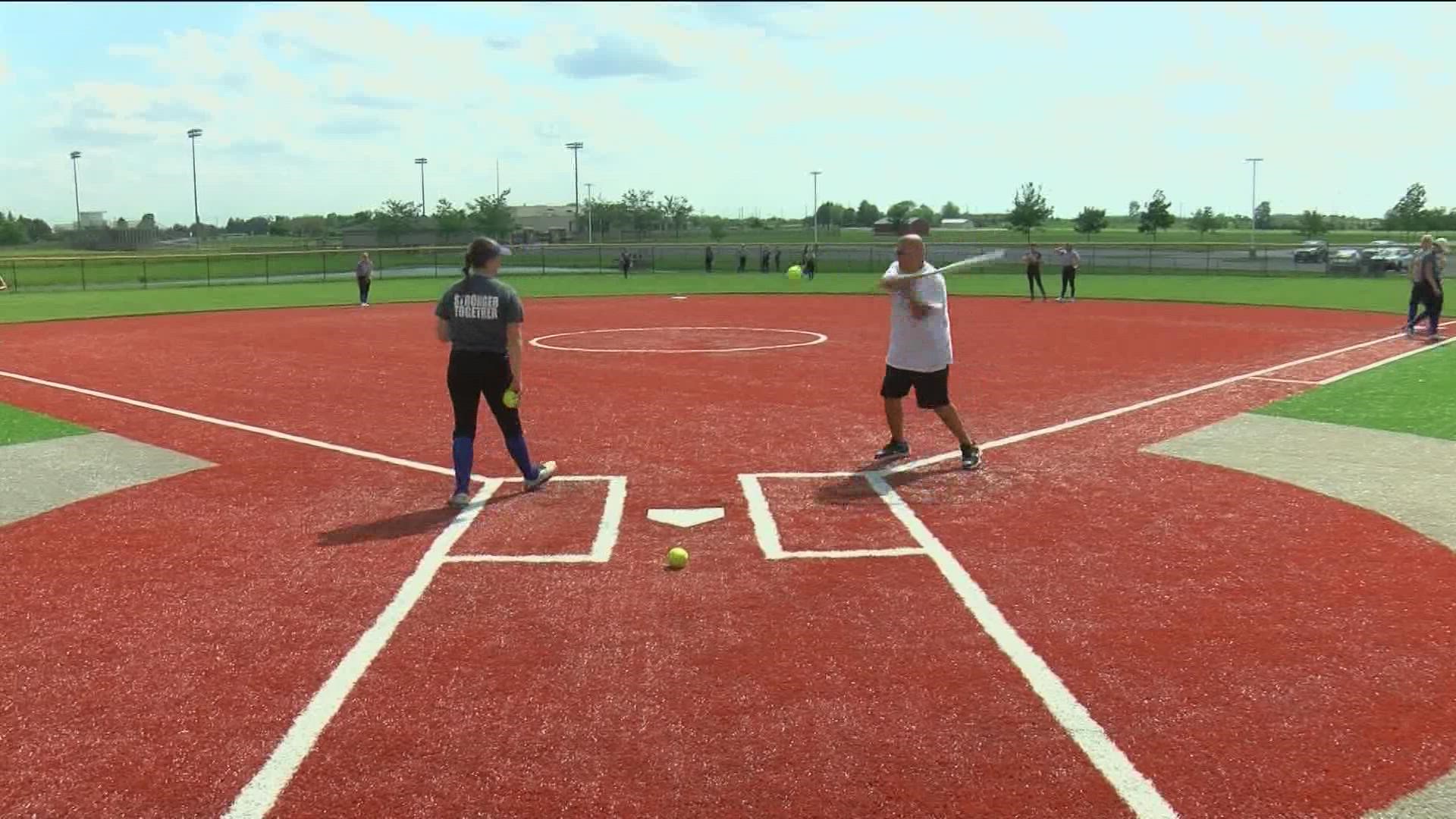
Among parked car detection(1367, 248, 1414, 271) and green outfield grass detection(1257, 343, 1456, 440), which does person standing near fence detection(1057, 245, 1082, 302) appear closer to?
green outfield grass detection(1257, 343, 1456, 440)

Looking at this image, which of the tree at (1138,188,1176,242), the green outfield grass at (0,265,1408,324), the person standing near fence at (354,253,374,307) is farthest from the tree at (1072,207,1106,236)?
the person standing near fence at (354,253,374,307)

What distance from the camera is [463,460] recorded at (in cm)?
845

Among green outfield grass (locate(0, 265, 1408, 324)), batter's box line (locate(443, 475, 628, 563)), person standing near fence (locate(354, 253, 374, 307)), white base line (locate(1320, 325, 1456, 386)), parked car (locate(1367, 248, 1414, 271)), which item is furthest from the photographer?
parked car (locate(1367, 248, 1414, 271))

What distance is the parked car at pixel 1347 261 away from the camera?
4981cm

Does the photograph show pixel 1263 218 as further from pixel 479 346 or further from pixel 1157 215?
pixel 479 346

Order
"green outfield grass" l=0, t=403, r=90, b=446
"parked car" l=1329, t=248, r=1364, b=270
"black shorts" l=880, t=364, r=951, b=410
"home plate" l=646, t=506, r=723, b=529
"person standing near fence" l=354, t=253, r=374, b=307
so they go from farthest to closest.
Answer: "parked car" l=1329, t=248, r=1364, b=270 → "person standing near fence" l=354, t=253, r=374, b=307 → "green outfield grass" l=0, t=403, r=90, b=446 → "black shorts" l=880, t=364, r=951, b=410 → "home plate" l=646, t=506, r=723, b=529

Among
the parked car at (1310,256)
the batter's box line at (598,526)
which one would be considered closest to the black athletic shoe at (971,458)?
the batter's box line at (598,526)

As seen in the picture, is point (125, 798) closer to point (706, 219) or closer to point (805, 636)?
point (805, 636)

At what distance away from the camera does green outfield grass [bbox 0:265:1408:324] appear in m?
34.1

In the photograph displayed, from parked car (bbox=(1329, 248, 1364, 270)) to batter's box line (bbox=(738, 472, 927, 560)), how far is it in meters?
49.8

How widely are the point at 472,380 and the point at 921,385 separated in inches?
156

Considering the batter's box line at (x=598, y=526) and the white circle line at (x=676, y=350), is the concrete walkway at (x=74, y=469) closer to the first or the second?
the batter's box line at (x=598, y=526)

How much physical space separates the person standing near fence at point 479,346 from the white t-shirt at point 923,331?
3.36 meters

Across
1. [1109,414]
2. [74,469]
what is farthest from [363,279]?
[1109,414]
